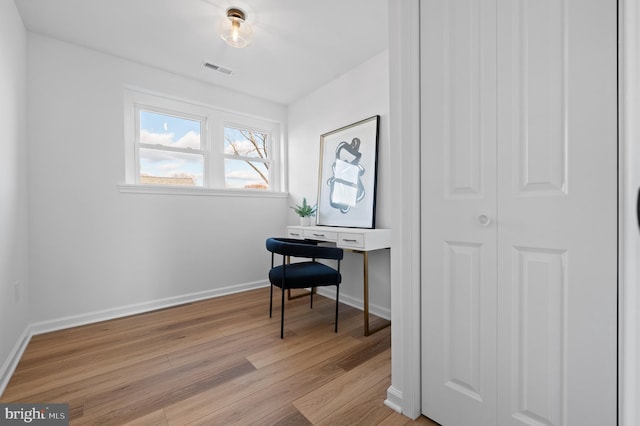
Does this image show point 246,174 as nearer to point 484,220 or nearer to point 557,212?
point 484,220

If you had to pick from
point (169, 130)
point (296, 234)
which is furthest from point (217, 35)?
point (296, 234)

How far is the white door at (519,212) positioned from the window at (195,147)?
265cm

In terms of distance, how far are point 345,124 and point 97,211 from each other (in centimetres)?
255

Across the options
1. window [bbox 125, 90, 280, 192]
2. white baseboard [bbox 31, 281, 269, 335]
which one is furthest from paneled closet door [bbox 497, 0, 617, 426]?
window [bbox 125, 90, 280, 192]

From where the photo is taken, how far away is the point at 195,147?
3.24m

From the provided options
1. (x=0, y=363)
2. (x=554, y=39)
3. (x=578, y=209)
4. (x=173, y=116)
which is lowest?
(x=0, y=363)

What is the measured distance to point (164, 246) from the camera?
2914 mm

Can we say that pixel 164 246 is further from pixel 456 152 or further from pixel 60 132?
pixel 456 152

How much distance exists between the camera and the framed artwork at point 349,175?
8.86 feet

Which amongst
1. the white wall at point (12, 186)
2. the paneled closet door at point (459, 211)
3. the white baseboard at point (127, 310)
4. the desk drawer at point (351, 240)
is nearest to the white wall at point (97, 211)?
the white baseboard at point (127, 310)

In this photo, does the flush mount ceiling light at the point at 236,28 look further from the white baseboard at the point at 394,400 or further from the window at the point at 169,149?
the white baseboard at the point at 394,400

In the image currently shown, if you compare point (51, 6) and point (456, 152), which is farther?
point (51, 6)

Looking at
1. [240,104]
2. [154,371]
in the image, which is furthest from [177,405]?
[240,104]

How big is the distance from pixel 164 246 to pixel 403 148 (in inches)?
104
